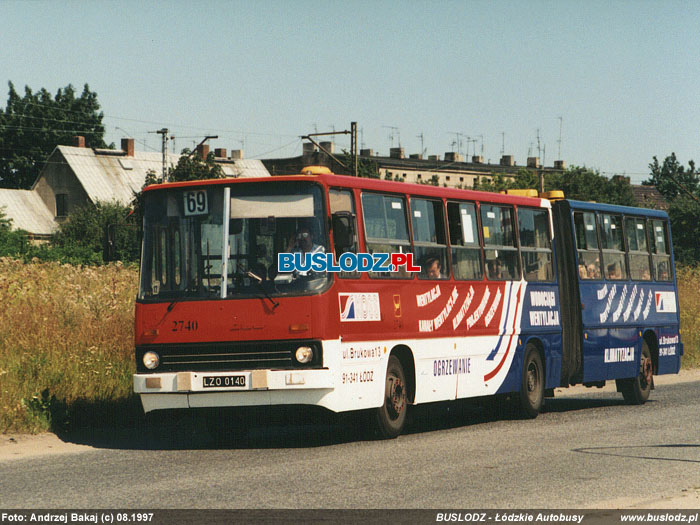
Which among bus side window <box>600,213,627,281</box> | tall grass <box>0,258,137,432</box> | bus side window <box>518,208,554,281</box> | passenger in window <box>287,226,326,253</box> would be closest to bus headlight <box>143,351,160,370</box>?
passenger in window <box>287,226,326,253</box>

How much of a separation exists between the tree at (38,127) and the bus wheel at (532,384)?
3216 inches

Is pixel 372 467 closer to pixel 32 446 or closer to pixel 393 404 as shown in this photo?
pixel 393 404

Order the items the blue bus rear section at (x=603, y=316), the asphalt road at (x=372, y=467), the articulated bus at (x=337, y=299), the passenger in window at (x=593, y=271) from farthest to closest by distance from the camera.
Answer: the passenger in window at (x=593, y=271) → the blue bus rear section at (x=603, y=316) → the articulated bus at (x=337, y=299) → the asphalt road at (x=372, y=467)

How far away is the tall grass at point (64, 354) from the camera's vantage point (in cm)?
1558

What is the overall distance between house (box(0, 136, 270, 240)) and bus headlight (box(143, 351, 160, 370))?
71595 millimetres

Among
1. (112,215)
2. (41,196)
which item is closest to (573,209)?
(112,215)

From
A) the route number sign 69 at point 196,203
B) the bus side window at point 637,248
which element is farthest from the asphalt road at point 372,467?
the bus side window at point 637,248

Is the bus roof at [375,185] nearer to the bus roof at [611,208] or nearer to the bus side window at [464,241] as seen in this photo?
the bus side window at [464,241]

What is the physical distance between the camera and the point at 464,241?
17.0m

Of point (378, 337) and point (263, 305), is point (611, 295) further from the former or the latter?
point (263, 305)

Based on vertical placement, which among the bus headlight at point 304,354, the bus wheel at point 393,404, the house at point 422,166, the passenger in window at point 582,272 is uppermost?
the house at point 422,166

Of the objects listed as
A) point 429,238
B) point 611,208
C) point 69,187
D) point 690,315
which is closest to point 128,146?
point 69,187

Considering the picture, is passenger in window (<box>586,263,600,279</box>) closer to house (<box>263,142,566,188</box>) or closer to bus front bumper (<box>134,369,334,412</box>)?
bus front bumper (<box>134,369,334,412</box>)

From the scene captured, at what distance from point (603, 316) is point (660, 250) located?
10.7 feet
